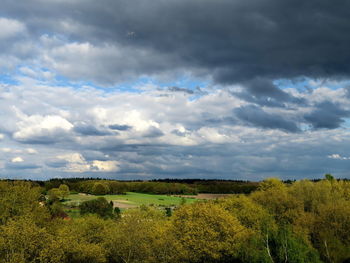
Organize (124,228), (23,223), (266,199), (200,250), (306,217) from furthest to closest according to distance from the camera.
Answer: (266,199) < (306,217) < (124,228) < (200,250) < (23,223)

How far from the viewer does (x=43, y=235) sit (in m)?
66.3

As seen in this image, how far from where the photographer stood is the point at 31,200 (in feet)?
319

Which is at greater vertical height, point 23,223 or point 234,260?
point 23,223

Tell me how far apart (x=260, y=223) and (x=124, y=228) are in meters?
34.6

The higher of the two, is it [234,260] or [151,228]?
[151,228]

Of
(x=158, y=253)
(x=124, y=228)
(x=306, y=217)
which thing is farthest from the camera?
(x=306, y=217)

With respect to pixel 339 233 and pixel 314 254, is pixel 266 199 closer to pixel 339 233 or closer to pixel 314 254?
pixel 339 233

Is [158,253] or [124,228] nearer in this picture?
[158,253]

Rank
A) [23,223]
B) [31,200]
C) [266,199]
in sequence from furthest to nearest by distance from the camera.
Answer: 1. [266,199]
2. [31,200]
3. [23,223]

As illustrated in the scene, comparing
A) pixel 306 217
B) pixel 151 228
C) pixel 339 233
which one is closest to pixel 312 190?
pixel 306 217

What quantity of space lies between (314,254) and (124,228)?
140 ft

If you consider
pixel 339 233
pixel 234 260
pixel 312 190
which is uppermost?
pixel 312 190

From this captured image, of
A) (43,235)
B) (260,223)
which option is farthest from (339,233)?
(43,235)

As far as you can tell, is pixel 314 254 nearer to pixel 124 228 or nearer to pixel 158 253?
pixel 158 253
